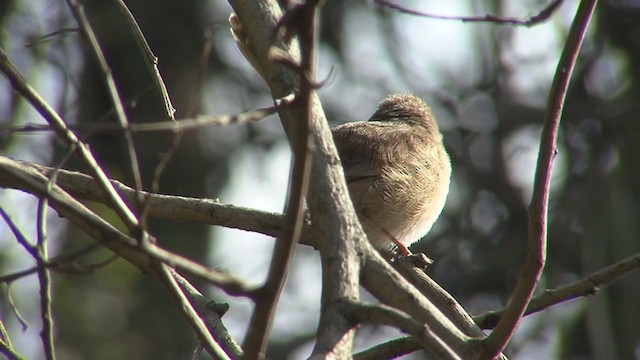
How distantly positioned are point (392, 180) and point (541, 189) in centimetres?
261

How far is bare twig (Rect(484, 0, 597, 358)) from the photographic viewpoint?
8.63 ft

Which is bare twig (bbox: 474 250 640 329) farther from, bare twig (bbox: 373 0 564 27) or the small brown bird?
the small brown bird

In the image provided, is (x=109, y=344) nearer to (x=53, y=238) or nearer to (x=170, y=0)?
(x=53, y=238)

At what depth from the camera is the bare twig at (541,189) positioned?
263cm

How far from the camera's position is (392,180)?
17.4 ft

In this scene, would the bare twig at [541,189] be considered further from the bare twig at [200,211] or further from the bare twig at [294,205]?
the bare twig at [200,211]

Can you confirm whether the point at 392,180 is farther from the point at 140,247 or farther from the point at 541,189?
the point at 140,247

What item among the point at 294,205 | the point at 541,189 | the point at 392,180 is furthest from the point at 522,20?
the point at 392,180

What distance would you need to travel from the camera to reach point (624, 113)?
27.5 ft

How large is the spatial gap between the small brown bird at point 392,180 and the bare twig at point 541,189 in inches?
98.9

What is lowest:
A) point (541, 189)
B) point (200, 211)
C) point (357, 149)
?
point (541, 189)

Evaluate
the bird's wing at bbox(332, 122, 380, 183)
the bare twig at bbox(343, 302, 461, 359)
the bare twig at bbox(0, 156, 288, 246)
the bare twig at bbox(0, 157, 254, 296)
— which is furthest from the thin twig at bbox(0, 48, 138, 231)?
the bird's wing at bbox(332, 122, 380, 183)

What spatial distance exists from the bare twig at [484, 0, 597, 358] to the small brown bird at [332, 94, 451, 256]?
2.51 m

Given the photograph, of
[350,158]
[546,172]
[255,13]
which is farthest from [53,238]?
[546,172]
